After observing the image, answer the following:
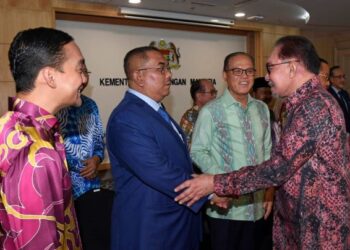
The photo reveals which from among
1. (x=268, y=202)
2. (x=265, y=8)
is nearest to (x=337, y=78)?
(x=265, y=8)

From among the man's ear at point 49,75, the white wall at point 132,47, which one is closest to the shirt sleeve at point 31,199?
the man's ear at point 49,75

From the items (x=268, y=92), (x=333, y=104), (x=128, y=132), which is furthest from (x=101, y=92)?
(x=333, y=104)

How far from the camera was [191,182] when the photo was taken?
1.78 meters

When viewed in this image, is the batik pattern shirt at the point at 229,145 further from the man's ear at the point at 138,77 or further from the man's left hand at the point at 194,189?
the man's ear at the point at 138,77

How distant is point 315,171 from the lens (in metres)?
1.56

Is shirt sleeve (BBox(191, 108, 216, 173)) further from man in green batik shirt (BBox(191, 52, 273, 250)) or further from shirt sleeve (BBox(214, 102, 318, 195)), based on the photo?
shirt sleeve (BBox(214, 102, 318, 195))

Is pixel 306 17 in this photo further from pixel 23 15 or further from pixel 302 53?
pixel 302 53

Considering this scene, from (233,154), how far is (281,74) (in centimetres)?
69

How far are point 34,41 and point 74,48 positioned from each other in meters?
0.14

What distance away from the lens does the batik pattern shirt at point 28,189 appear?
94 cm

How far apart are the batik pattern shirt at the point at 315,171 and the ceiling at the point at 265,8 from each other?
3.68m

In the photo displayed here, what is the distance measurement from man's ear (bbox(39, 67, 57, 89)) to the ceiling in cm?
386

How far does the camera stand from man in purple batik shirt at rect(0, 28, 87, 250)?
95 centimetres

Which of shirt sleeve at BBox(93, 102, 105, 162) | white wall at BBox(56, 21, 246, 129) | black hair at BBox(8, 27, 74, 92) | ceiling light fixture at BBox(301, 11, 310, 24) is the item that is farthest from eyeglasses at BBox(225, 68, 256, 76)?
ceiling light fixture at BBox(301, 11, 310, 24)
